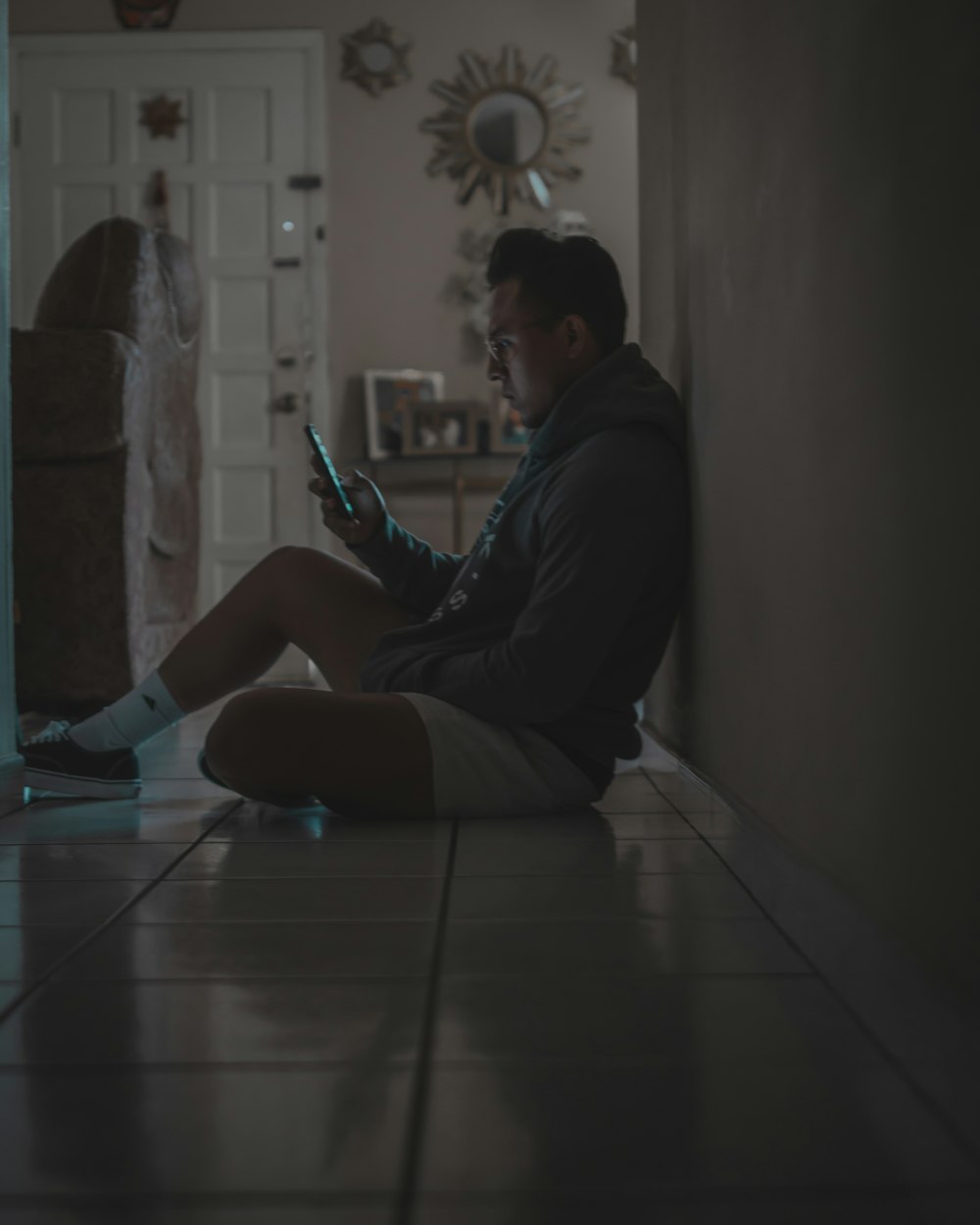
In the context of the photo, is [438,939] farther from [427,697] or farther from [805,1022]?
[427,697]

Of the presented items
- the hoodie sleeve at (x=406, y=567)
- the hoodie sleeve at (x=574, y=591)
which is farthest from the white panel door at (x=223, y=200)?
the hoodie sleeve at (x=574, y=591)

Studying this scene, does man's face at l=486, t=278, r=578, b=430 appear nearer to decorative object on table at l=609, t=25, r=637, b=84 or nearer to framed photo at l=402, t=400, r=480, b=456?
framed photo at l=402, t=400, r=480, b=456

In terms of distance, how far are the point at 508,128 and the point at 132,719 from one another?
3.75m

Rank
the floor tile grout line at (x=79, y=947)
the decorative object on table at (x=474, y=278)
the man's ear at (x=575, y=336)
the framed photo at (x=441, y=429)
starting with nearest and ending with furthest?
the floor tile grout line at (x=79, y=947)
the man's ear at (x=575, y=336)
the framed photo at (x=441, y=429)
the decorative object on table at (x=474, y=278)

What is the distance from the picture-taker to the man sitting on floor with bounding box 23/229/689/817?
1562mm

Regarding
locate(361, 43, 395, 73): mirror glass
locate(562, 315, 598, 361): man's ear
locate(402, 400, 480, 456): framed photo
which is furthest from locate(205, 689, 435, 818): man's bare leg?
locate(361, 43, 395, 73): mirror glass

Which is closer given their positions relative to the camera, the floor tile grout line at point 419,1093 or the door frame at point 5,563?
the floor tile grout line at point 419,1093

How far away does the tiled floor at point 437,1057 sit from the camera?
62 centimetres

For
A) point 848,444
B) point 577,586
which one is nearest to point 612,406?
point 577,586

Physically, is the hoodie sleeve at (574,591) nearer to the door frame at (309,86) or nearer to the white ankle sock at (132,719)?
the white ankle sock at (132,719)

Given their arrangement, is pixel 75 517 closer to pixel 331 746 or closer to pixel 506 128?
pixel 331 746

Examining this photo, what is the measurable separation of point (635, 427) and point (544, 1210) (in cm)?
123

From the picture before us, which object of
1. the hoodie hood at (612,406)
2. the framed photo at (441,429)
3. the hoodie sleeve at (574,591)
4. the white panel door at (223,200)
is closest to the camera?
the hoodie sleeve at (574,591)

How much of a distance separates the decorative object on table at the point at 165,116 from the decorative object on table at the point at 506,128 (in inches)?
38.0
